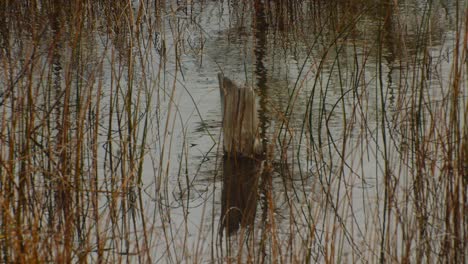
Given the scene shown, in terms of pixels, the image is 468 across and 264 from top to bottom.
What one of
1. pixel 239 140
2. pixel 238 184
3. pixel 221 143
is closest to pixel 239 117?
pixel 239 140

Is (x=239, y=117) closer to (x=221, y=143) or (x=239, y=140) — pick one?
(x=239, y=140)

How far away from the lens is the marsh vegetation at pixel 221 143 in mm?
2188

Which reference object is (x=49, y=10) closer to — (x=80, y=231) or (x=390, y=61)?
(x=390, y=61)

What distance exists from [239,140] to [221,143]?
0.47m

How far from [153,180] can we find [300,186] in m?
0.51

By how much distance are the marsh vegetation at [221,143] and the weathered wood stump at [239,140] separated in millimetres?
16

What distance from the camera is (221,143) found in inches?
143

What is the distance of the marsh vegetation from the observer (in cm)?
219

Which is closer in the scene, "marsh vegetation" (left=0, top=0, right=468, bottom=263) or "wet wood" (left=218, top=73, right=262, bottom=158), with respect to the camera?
"marsh vegetation" (left=0, top=0, right=468, bottom=263)

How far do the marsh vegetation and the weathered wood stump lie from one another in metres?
0.02

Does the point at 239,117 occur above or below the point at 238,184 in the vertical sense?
above

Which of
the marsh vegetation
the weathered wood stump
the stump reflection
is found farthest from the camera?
the weathered wood stump

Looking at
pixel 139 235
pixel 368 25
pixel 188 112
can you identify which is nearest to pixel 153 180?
pixel 139 235

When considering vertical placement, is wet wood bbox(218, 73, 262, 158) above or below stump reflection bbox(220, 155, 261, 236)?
above
